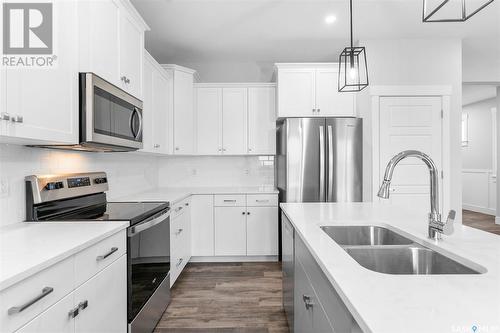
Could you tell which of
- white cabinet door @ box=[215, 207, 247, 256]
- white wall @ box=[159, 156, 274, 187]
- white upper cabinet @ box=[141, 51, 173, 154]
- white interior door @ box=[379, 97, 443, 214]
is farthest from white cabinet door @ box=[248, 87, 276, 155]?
white interior door @ box=[379, 97, 443, 214]

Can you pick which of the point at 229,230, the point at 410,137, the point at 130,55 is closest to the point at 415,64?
the point at 410,137

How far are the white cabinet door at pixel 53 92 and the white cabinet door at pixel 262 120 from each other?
2.49 m

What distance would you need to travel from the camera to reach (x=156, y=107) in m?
3.14

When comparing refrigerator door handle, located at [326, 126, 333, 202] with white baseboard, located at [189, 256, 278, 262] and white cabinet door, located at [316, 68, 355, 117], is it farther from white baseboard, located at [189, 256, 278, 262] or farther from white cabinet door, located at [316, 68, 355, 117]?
Answer: white baseboard, located at [189, 256, 278, 262]

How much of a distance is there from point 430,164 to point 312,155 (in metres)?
2.18

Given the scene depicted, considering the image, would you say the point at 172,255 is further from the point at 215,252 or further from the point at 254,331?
the point at 254,331

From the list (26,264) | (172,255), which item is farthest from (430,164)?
(172,255)

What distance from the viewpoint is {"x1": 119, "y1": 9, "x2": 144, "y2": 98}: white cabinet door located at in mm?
2141

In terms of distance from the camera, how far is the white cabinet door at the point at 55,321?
952 millimetres

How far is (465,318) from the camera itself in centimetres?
59

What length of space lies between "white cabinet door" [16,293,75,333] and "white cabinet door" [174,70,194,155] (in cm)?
258

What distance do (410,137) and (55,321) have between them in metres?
3.78

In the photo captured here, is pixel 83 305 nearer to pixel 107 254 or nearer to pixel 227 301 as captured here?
pixel 107 254

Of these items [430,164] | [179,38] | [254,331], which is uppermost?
[179,38]
